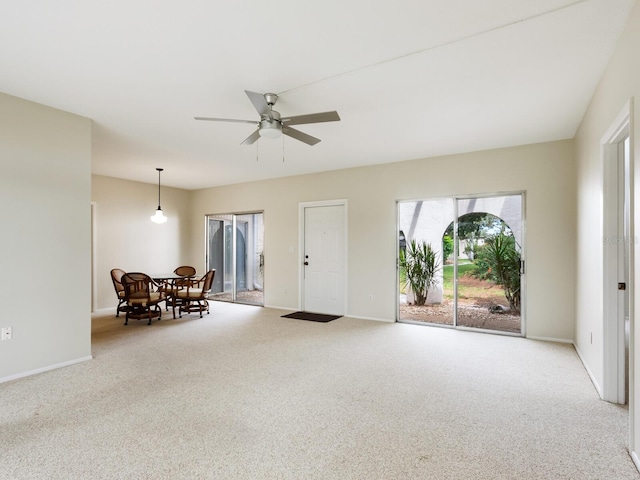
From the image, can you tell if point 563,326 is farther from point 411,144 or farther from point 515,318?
point 411,144

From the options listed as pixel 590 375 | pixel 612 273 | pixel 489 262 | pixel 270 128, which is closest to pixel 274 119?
pixel 270 128

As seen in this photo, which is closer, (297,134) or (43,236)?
(297,134)

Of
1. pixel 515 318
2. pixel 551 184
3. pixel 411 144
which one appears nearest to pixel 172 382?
pixel 411 144

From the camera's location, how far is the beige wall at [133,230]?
6516mm

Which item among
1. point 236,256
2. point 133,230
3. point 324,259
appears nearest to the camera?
point 324,259

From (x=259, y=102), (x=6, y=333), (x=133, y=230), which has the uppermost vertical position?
(x=259, y=102)

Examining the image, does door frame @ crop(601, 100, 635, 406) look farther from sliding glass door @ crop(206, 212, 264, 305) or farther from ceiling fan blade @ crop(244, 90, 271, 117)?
sliding glass door @ crop(206, 212, 264, 305)

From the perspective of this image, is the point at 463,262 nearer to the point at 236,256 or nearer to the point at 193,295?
the point at 193,295

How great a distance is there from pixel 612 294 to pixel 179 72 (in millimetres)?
4001

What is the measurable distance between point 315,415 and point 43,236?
3.16 meters

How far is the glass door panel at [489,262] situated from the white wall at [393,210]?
0.18 m

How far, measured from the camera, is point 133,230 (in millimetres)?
7082

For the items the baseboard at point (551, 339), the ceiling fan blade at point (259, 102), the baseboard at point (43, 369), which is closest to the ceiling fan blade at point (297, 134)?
the ceiling fan blade at point (259, 102)

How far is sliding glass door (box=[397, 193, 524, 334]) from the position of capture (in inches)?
190
